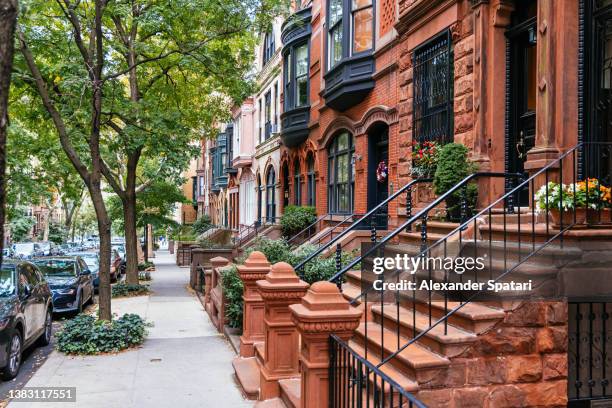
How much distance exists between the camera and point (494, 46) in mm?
8211

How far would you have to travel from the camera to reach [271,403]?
6223mm

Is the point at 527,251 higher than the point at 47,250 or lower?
higher

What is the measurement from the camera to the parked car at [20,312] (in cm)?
793

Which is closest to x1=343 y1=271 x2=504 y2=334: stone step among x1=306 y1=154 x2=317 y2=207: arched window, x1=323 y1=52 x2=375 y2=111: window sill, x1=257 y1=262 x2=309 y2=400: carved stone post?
x1=257 y1=262 x2=309 y2=400: carved stone post

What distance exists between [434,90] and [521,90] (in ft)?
6.63

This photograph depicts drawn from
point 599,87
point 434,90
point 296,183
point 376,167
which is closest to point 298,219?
point 296,183

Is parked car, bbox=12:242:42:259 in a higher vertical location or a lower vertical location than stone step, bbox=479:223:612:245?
lower

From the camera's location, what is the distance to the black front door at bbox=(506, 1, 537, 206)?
798 cm

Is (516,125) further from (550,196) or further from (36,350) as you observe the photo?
(36,350)

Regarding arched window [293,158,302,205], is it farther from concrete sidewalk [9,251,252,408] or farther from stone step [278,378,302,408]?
stone step [278,378,302,408]

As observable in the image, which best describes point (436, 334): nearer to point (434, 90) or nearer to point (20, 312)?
point (434, 90)

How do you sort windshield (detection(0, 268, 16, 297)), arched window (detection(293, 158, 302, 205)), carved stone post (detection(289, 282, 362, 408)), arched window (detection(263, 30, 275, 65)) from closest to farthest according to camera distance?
carved stone post (detection(289, 282, 362, 408)) < windshield (detection(0, 268, 16, 297)) < arched window (detection(293, 158, 302, 205)) < arched window (detection(263, 30, 275, 65))

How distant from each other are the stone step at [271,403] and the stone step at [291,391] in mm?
49

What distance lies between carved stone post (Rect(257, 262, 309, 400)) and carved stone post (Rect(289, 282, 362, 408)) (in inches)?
68.7
